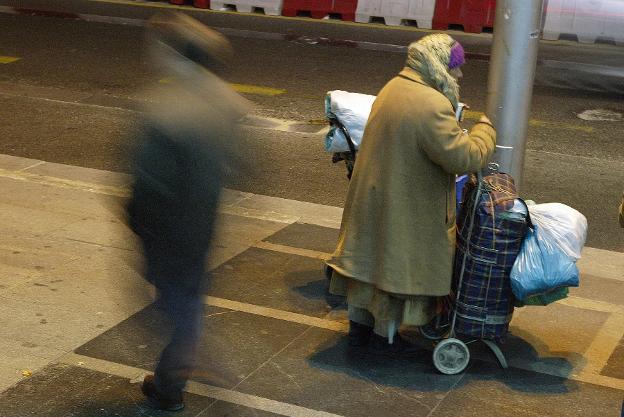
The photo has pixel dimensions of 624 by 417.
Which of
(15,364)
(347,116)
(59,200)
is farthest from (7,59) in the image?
(15,364)

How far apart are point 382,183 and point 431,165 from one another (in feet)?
0.85

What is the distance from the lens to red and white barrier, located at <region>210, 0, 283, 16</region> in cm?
1753

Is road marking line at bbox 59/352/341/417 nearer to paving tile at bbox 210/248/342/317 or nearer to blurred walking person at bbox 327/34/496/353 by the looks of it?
blurred walking person at bbox 327/34/496/353

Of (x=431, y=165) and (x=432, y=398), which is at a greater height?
(x=431, y=165)

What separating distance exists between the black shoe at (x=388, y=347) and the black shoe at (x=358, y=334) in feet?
0.18

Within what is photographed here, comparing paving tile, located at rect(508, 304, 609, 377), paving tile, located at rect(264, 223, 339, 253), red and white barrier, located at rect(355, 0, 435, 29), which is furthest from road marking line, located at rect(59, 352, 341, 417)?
red and white barrier, located at rect(355, 0, 435, 29)

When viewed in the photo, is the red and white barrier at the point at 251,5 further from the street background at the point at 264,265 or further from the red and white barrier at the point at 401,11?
the street background at the point at 264,265

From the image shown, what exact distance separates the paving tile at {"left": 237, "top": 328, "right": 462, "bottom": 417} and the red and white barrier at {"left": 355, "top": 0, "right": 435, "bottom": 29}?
37.9ft

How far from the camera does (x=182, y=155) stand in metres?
4.50

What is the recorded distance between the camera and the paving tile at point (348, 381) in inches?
203

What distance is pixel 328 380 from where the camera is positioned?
5395 mm

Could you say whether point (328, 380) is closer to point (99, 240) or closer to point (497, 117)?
point (497, 117)

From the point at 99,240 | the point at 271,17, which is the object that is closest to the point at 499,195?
the point at 99,240

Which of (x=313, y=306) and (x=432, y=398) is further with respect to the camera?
(x=313, y=306)
